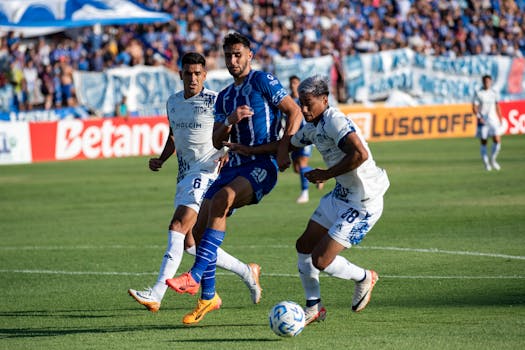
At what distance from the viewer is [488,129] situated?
88.7 ft

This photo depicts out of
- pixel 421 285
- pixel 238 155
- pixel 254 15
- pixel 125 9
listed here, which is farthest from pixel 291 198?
→ pixel 254 15

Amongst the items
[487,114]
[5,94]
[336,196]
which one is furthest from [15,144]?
[336,196]

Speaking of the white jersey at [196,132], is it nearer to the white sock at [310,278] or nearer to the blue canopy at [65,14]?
the white sock at [310,278]

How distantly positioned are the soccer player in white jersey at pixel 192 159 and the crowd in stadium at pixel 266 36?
2475 cm

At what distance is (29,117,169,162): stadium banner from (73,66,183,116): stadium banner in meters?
2.63

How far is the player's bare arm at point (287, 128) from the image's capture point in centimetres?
926

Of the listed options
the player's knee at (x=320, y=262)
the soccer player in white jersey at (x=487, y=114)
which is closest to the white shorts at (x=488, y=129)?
the soccer player in white jersey at (x=487, y=114)

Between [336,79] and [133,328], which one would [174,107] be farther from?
[336,79]

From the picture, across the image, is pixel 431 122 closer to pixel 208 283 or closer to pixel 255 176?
pixel 255 176

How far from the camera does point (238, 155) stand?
9789 mm

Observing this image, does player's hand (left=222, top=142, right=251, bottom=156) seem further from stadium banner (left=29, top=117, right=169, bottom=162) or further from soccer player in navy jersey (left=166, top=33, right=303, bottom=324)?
stadium banner (left=29, top=117, right=169, bottom=162)

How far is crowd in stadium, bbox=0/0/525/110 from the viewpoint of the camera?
35281mm

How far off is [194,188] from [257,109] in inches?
46.1

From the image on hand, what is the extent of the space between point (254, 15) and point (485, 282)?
31.9 metres
